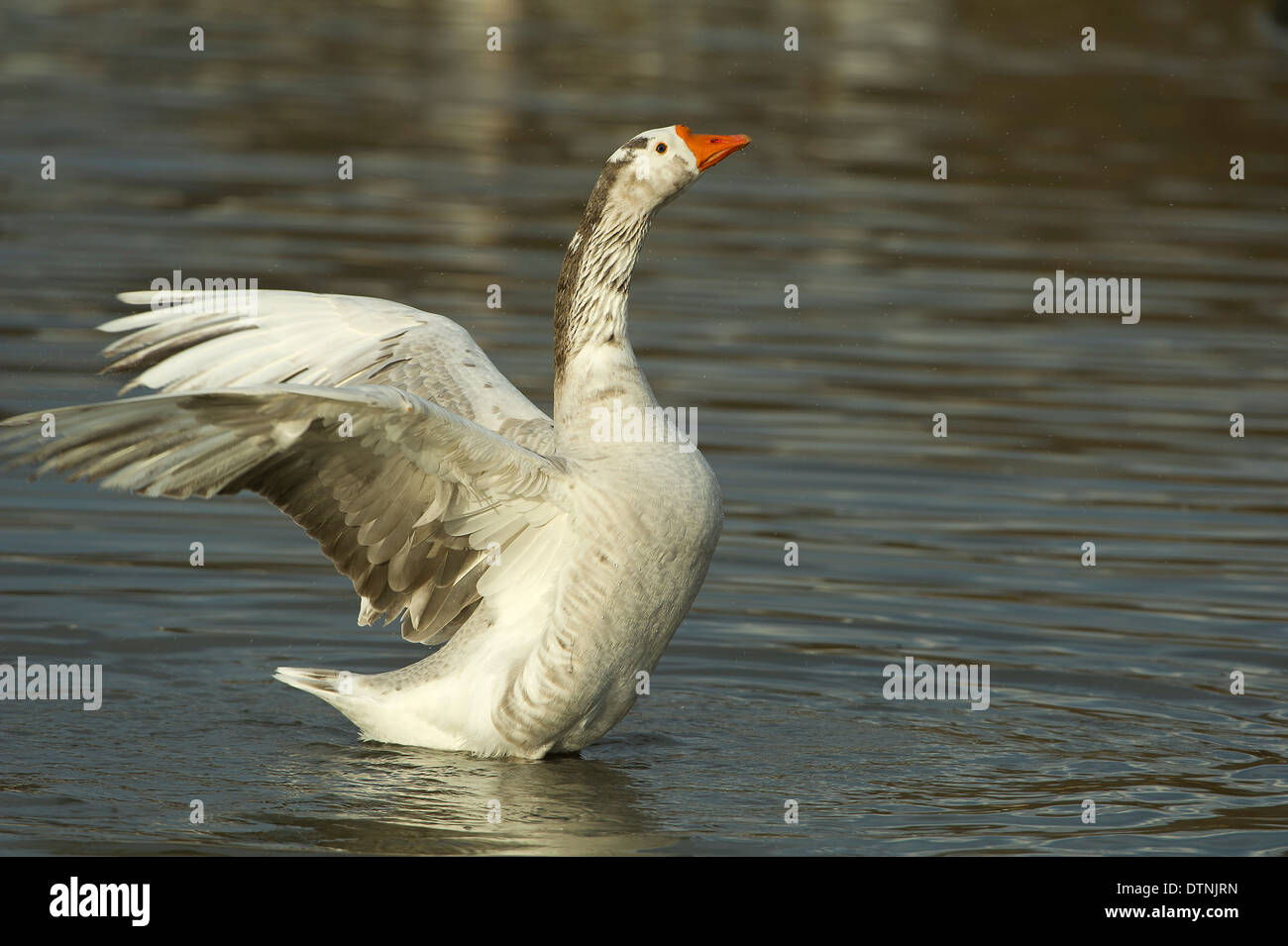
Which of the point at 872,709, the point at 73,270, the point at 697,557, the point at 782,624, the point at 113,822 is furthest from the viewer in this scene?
the point at 73,270

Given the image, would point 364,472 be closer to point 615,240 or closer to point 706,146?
point 615,240

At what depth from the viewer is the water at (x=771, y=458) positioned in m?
8.72

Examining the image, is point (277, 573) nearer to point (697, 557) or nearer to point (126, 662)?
point (126, 662)

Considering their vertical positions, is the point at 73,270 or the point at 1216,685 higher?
the point at 73,270

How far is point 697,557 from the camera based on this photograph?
28.6 feet

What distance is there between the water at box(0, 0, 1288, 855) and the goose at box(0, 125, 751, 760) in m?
0.35

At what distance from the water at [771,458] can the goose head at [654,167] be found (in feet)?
7.81

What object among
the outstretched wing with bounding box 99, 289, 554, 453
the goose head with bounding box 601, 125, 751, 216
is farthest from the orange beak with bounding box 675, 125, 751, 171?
the outstretched wing with bounding box 99, 289, 554, 453

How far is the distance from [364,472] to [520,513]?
2.26 feet

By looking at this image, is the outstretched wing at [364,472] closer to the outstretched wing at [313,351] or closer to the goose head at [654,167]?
the outstretched wing at [313,351]

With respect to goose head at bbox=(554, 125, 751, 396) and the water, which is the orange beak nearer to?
goose head at bbox=(554, 125, 751, 396)

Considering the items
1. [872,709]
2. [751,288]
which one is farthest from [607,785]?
[751,288]

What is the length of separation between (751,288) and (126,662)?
9.75 metres

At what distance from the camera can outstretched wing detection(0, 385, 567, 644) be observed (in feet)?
24.4
